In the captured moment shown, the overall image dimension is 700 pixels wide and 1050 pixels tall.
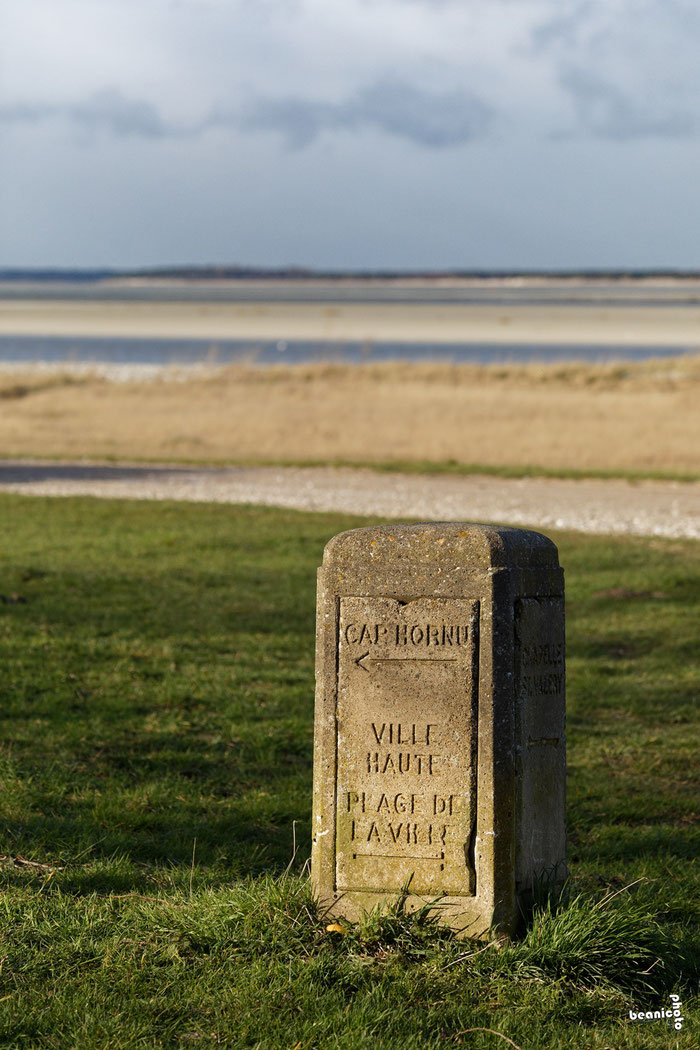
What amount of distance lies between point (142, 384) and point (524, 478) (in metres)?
24.2

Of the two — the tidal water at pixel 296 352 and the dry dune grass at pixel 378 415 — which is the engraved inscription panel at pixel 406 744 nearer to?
the dry dune grass at pixel 378 415

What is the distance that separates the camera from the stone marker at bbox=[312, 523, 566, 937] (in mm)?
3719

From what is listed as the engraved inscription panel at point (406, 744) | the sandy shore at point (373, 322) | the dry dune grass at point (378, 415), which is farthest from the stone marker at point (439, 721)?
the sandy shore at point (373, 322)

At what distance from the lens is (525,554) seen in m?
3.80

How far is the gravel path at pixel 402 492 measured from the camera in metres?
15.6

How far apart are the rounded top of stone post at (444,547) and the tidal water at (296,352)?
56.7m

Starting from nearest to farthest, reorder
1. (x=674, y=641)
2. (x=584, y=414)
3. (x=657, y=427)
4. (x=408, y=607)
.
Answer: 1. (x=408, y=607)
2. (x=674, y=641)
3. (x=657, y=427)
4. (x=584, y=414)

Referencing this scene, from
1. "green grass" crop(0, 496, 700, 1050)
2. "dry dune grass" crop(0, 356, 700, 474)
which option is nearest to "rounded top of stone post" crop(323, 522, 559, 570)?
"green grass" crop(0, 496, 700, 1050)

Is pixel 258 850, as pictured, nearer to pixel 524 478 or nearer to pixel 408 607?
pixel 408 607

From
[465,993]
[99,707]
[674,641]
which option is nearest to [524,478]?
[674,641]

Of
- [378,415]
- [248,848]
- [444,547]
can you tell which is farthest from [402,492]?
[378,415]

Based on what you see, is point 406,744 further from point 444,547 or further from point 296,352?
point 296,352

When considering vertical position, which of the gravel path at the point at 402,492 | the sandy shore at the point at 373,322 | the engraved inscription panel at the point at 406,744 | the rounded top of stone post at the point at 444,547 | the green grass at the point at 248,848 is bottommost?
the gravel path at the point at 402,492

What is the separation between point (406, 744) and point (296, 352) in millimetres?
71746
